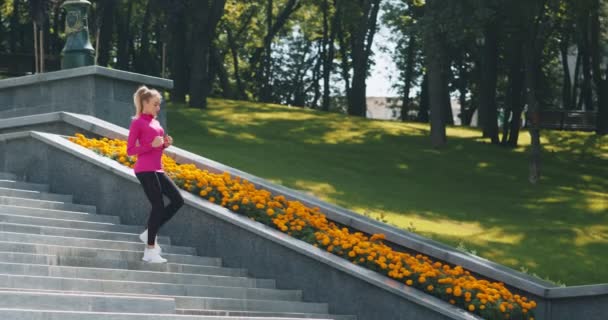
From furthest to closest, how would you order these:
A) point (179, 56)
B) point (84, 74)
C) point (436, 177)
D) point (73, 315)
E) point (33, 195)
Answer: point (179, 56) < point (436, 177) < point (84, 74) < point (33, 195) < point (73, 315)

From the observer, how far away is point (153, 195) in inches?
388

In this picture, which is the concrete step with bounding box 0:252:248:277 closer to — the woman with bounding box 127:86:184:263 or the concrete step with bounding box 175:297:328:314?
the woman with bounding box 127:86:184:263

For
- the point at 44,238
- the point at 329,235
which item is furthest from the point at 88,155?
the point at 329,235

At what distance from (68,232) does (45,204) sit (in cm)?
89

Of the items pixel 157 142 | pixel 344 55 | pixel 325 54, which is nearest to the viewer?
pixel 157 142

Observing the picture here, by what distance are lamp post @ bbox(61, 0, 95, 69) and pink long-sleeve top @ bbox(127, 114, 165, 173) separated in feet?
25.5

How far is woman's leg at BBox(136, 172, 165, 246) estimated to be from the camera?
981 cm

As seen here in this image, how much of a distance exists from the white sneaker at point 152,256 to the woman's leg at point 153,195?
238 millimetres

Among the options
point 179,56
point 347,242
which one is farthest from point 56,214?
point 179,56

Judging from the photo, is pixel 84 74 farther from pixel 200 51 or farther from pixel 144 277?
pixel 200 51

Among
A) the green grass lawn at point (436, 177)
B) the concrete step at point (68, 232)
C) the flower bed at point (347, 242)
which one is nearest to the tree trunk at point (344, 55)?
the green grass lawn at point (436, 177)

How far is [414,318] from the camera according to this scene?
412 inches

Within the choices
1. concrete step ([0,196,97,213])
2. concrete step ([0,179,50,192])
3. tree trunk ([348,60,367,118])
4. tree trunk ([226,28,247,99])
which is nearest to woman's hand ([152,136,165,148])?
concrete step ([0,196,97,213])

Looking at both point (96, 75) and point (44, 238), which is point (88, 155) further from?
point (96, 75)
